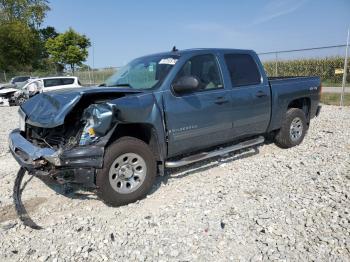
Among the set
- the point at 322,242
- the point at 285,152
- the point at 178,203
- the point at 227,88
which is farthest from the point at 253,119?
the point at 322,242

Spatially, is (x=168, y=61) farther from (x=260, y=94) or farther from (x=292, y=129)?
(x=292, y=129)

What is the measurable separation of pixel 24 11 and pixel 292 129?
48.0 metres

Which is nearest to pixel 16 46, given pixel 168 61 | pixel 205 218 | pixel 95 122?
pixel 168 61

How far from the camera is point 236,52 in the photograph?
5746mm

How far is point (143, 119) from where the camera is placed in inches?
168

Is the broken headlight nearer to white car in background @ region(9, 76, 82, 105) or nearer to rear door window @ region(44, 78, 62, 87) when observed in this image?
white car in background @ region(9, 76, 82, 105)

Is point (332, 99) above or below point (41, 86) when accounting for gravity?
below

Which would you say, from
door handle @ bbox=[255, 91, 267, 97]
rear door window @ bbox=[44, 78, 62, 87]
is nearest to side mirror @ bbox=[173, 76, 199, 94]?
door handle @ bbox=[255, 91, 267, 97]

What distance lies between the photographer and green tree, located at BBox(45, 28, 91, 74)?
41.0 metres

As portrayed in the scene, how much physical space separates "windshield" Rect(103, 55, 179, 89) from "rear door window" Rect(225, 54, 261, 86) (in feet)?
3.35

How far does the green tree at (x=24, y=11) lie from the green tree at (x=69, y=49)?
6.92m

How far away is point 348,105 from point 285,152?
23.5 feet

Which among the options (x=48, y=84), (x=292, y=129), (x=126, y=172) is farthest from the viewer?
(x=48, y=84)

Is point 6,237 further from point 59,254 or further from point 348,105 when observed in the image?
point 348,105
